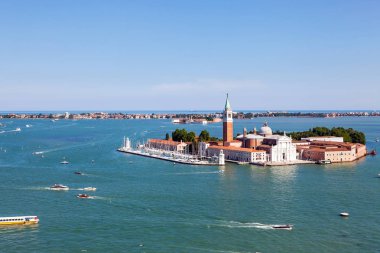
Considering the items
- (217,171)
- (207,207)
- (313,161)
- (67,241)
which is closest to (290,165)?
(313,161)

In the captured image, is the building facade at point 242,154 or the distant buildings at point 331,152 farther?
the distant buildings at point 331,152

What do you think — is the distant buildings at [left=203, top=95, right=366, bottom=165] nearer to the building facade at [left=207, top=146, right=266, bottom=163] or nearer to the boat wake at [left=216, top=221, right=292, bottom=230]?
the building facade at [left=207, top=146, right=266, bottom=163]

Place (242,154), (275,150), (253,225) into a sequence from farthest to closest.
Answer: (242,154), (275,150), (253,225)

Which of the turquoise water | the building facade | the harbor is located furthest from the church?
the turquoise water

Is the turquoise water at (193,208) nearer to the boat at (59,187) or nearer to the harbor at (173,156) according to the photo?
the boat at (59,187)

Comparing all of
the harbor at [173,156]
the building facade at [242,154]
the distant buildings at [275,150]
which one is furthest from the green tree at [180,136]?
the building facade at [242,154]

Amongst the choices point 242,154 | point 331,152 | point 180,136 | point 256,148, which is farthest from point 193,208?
point 180,136

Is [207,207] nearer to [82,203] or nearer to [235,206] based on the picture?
[235,206]

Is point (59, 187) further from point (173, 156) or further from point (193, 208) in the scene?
point (173, 156)
